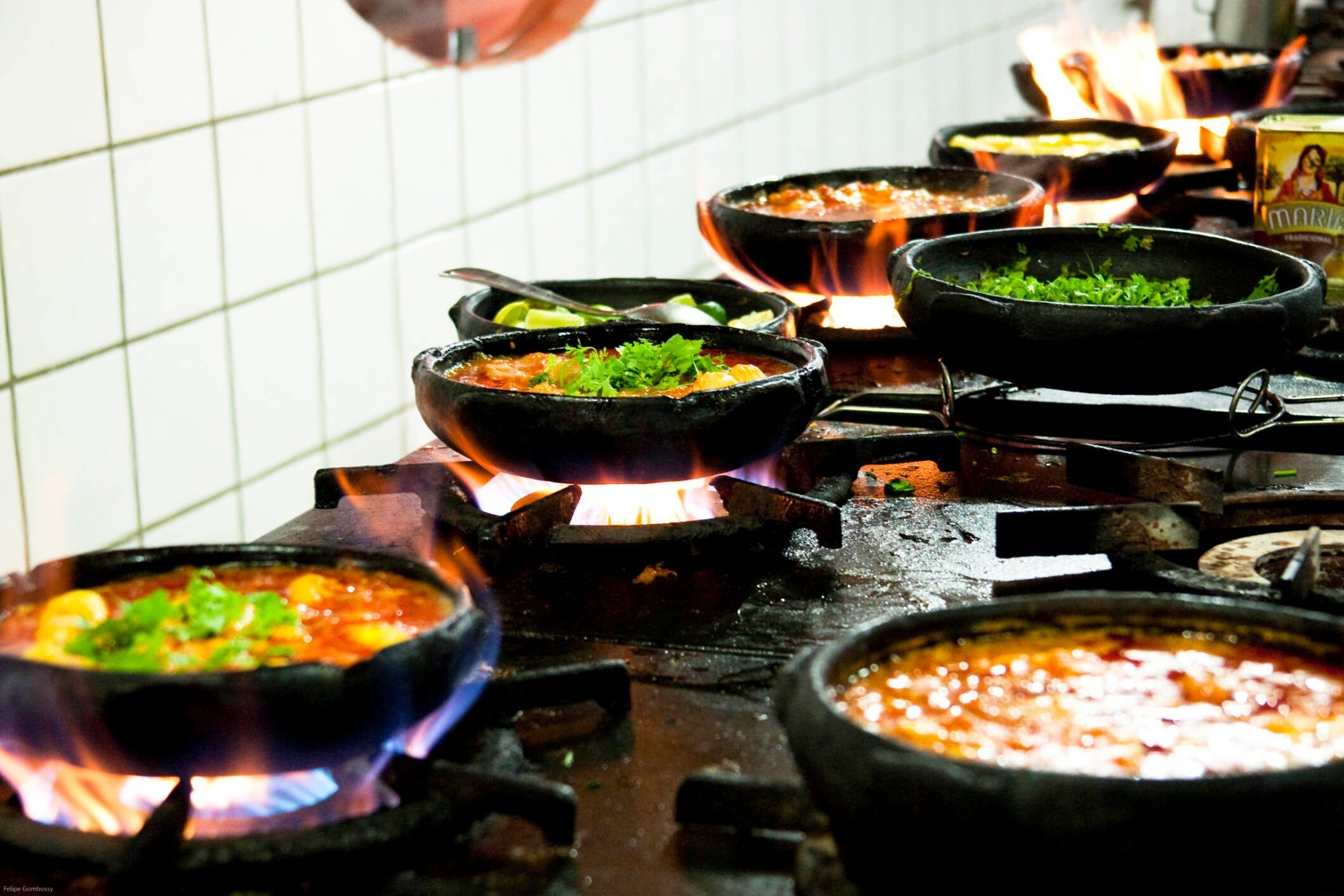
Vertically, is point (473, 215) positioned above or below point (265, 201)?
below

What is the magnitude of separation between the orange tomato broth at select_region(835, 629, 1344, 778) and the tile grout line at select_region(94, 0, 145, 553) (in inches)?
66.0

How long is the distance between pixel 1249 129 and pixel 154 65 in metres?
2.06

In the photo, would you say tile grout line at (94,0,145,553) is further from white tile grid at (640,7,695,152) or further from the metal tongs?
white tile grid at (640,7,695,152)

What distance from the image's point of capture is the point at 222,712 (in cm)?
95

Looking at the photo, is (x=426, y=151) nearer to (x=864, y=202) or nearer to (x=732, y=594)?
(x=864, y=202)

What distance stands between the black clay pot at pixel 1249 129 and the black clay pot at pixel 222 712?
2.44 m

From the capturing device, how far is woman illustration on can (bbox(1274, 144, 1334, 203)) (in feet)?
7.38

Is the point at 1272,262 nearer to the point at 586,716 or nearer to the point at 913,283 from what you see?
the point at 913,283

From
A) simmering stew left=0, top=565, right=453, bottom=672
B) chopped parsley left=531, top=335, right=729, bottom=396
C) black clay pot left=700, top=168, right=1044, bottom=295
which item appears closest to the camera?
simmering stew left=0, top=565, right=453, bottom=672

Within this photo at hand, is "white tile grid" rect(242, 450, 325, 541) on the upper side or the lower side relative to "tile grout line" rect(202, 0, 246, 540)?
lower

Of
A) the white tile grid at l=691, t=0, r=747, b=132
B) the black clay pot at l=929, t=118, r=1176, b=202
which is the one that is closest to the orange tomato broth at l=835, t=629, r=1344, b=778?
the black clay pot at l=929, t=118, r=1176, b=202

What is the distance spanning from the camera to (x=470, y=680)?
1211mm

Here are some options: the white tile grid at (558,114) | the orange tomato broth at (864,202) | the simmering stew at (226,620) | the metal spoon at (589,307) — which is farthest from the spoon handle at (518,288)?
the white tile grid at (558,114)

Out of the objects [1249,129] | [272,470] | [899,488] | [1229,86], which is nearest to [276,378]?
[272,470]
